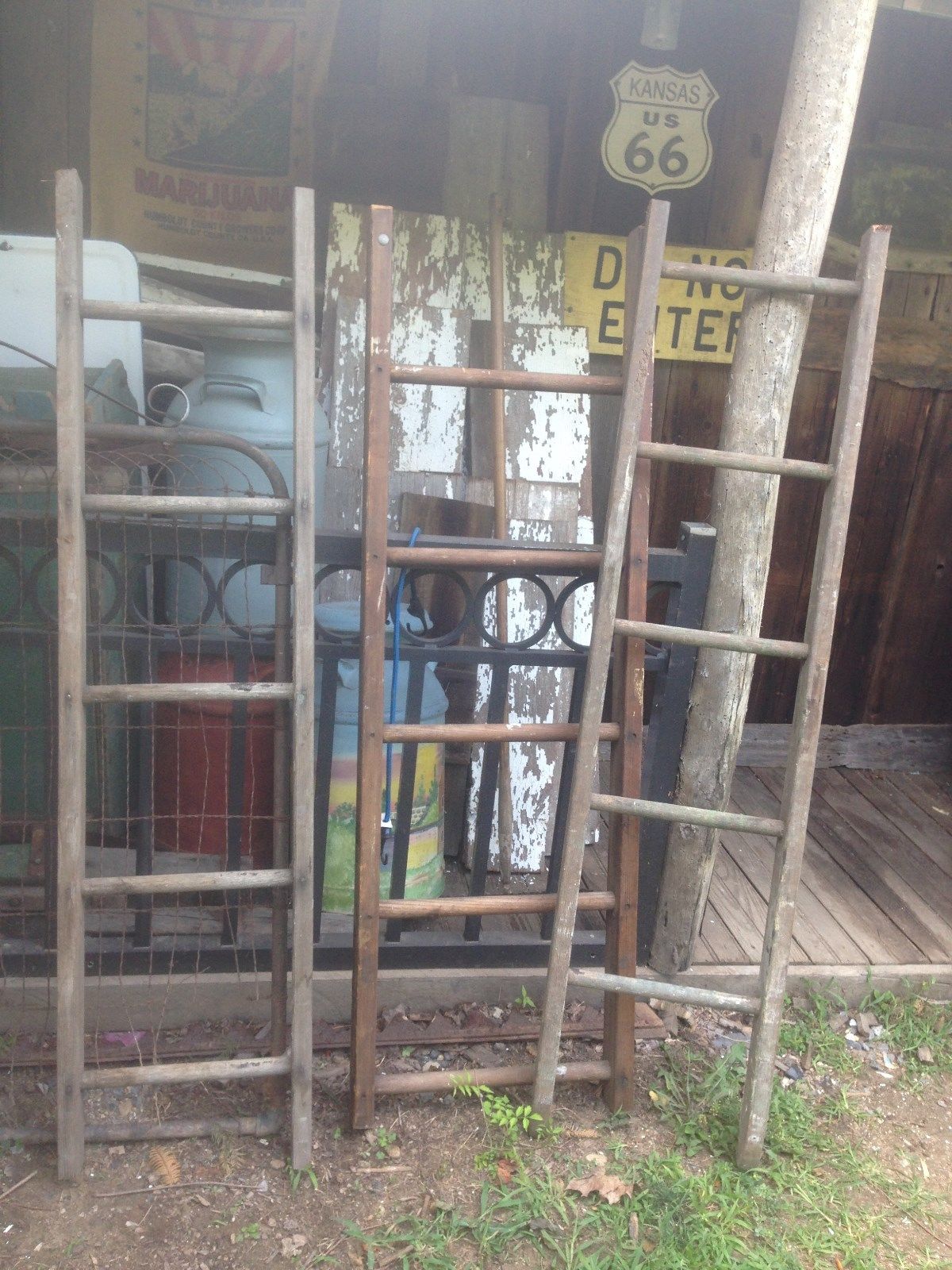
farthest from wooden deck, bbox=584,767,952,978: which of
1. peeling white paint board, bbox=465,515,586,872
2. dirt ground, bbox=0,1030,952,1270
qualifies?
dirt ground, bbox=0,1030,952,1270

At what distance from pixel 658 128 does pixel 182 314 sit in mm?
2568

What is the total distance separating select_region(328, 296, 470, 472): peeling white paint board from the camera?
3465mm

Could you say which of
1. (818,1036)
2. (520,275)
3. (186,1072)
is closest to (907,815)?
(818,1036)

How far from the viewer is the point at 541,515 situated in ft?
11.5

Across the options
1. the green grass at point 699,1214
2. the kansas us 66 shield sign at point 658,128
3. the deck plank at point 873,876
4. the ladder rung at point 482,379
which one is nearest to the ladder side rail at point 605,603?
the ladder rung at point 482,379

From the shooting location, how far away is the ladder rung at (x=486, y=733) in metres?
2.14

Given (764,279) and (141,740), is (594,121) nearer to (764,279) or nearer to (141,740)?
(764,279)

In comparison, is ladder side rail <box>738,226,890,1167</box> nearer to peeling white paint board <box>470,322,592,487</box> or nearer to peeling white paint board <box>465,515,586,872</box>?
peeling white paint board <box>465,515,586,872</box>

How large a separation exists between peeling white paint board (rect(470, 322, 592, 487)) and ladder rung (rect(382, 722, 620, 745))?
1501mm

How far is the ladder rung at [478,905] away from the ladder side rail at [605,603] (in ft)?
0.26

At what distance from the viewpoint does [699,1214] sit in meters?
2.06

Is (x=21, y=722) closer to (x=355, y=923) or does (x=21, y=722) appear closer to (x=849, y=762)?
(x=355, y=923)

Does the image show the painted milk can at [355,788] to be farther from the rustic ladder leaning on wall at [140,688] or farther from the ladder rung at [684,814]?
the ladder rung at [684,814]

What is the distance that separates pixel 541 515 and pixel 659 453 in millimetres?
1408
